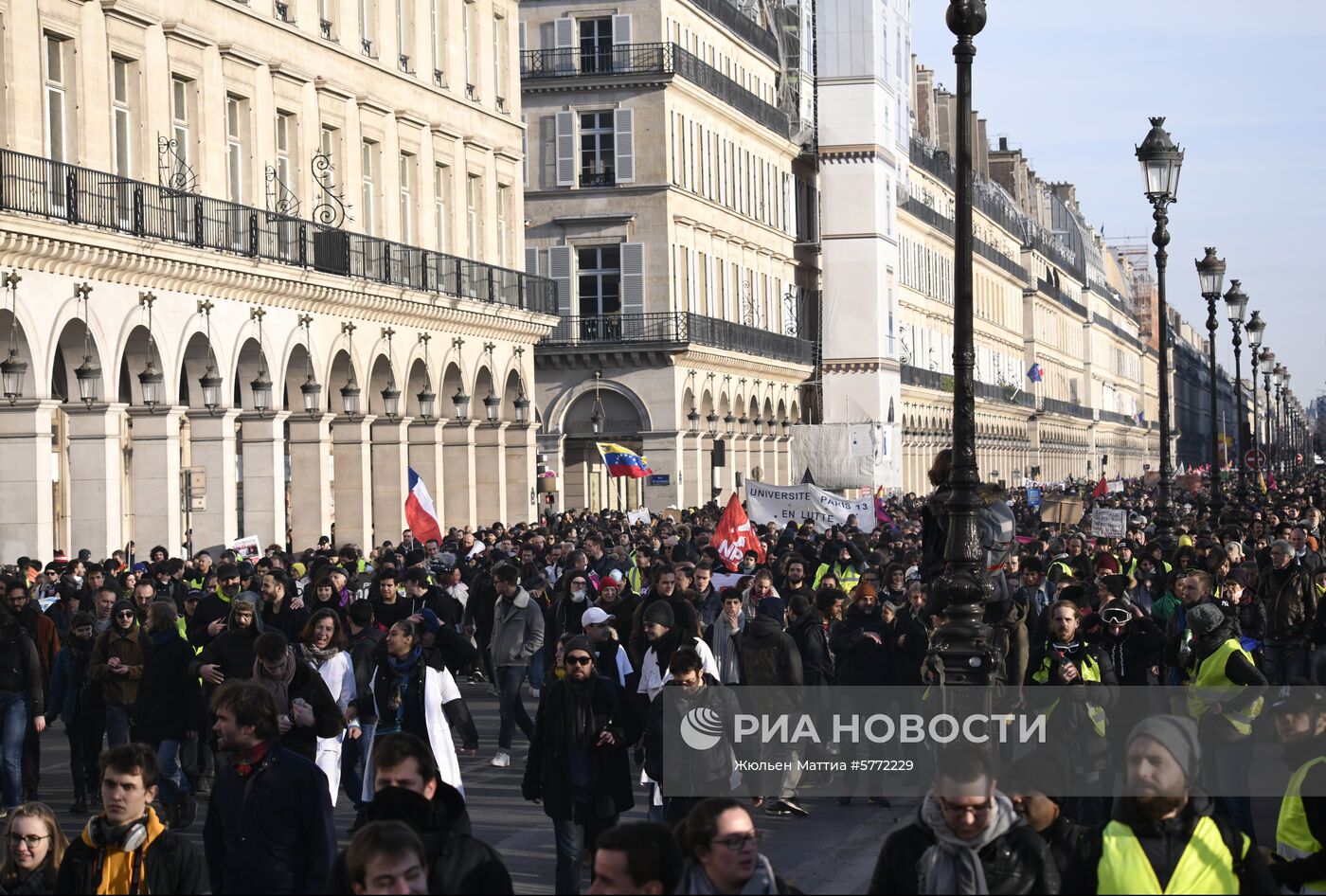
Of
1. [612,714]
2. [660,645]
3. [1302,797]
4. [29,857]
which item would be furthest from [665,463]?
[29,857]

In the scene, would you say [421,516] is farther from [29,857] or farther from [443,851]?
[443,851]

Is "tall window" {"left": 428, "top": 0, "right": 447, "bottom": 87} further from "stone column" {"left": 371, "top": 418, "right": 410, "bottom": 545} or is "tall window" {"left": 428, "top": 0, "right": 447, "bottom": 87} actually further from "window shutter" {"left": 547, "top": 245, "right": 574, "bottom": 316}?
"window shutter" {"left": 547, "top": 245, "right": 574, "bottom": 316}

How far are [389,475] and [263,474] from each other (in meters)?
6.60

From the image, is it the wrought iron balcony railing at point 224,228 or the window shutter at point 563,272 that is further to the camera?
the window shutter at point 563,272

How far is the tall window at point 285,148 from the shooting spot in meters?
39.1

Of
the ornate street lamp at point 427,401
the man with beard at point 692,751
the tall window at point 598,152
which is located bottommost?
the man with beard at point 692,751

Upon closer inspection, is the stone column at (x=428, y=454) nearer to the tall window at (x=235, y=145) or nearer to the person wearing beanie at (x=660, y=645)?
the tall window at (x=235, y=145)

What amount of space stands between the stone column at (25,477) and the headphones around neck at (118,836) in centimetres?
2315

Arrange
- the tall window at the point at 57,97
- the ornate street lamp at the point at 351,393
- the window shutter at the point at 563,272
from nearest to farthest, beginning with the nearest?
the tall window at the point at 57,97
the ornate street lamp at the point at 351,393
the window shutter at the point at 563,272

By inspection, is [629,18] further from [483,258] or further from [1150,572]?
[1150,572]

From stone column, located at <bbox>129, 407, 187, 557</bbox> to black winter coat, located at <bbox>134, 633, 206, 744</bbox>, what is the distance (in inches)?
769

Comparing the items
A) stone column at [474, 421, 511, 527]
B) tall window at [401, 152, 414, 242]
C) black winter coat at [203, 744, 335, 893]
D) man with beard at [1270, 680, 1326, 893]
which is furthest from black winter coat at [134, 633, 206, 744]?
stone column at [474, 421, 511, 527]

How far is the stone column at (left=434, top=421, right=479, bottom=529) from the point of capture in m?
47.9

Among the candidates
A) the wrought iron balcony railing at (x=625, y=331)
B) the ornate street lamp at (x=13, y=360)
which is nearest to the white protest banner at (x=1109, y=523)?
the ornate street lamp at (x=13, y=360)
